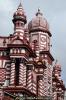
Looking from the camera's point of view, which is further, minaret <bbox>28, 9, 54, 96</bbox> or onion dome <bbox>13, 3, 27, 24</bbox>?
minaret <bbox>28, 9, 54, 96</bbox>

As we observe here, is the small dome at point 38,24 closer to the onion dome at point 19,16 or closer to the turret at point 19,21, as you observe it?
the onion dome at point 19,16

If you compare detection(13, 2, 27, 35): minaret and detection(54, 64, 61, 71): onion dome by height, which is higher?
detection(13, 2, 27, 35): minaret

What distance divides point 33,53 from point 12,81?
682cm

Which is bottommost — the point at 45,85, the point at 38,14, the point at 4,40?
the point at 45,85

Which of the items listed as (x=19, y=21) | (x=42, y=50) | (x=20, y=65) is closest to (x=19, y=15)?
(x=19, y=21)

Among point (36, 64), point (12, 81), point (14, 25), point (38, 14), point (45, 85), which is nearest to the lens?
point (12, 81)

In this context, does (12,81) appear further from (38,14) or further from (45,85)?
(38,14)

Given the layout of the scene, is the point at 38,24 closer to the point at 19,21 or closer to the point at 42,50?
the point at 42,50

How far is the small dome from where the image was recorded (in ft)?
251

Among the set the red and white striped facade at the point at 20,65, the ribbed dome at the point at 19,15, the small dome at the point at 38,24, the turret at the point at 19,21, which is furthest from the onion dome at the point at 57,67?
the turret at the point at 19,21

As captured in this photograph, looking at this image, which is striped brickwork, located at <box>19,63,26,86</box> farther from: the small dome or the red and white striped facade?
the small dome

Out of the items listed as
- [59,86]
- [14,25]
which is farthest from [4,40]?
[59,86]

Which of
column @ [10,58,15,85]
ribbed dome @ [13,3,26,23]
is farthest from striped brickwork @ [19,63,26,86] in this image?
ribbed dome @ [13,3,26,23]

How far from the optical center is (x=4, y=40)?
6119 centimetres
